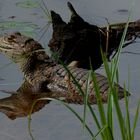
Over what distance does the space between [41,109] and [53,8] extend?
2.79 m

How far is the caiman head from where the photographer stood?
21.4 ft

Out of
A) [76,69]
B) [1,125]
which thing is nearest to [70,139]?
[1,125]

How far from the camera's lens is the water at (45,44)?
4.60 meters

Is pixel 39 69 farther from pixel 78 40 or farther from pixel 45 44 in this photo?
pixel 78 40

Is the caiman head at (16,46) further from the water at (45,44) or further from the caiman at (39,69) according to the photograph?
the water at (45,44)

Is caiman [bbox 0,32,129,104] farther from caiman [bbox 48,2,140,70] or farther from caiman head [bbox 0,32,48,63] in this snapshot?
caiman [bbox 48,2,140,70]

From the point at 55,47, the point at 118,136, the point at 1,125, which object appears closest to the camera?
the point at 118,136

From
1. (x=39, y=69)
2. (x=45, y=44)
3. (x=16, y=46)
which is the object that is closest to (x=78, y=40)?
(x=45, y=44)

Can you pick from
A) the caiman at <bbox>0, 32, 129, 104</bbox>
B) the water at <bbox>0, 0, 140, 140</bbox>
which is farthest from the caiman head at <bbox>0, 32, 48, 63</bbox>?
the water at <bbox>0, 0, 140, 140</bbox>

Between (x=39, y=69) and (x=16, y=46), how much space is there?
385 mm

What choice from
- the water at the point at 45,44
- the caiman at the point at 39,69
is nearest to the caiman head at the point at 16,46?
the caiman at the point at 39,69

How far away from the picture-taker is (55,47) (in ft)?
21.5

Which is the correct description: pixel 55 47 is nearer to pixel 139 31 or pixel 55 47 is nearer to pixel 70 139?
pixel 139 31

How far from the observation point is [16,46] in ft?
21.7
